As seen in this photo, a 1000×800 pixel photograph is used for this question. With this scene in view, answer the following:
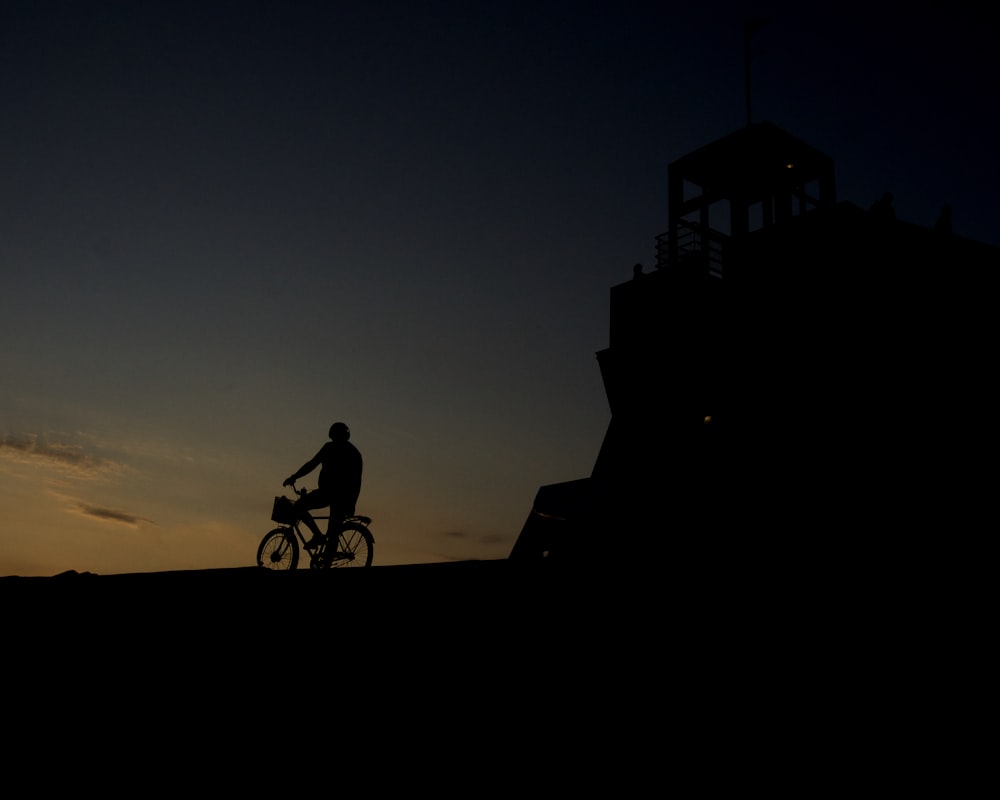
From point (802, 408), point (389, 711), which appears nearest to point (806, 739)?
point (389, 711)

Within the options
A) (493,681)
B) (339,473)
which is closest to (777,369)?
(339,473)

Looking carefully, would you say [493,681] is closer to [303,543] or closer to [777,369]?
[303,543]

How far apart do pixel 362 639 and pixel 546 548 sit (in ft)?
62.7

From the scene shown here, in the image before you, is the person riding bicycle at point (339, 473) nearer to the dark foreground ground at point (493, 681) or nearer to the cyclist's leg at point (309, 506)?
the cyclist's leg at point (309, 506)

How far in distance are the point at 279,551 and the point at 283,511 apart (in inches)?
28.6

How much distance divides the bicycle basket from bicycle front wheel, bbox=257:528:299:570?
215mm

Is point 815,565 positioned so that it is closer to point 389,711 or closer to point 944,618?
point 944,618

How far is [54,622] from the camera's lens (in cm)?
889

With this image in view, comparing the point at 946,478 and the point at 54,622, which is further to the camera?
the point at 946,478

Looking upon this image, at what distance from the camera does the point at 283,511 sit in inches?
567

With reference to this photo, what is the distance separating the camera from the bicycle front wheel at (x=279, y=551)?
1438 centimetres

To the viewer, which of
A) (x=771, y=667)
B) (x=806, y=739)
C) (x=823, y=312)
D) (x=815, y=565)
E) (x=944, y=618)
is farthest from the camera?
(x=823, y=312)

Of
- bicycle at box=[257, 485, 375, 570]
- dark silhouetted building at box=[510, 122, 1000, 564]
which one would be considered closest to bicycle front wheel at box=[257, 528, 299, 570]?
bicycle at box=[257, 485, 375, 570]

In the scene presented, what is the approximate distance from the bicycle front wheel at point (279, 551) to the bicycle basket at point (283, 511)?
0.71 ft
